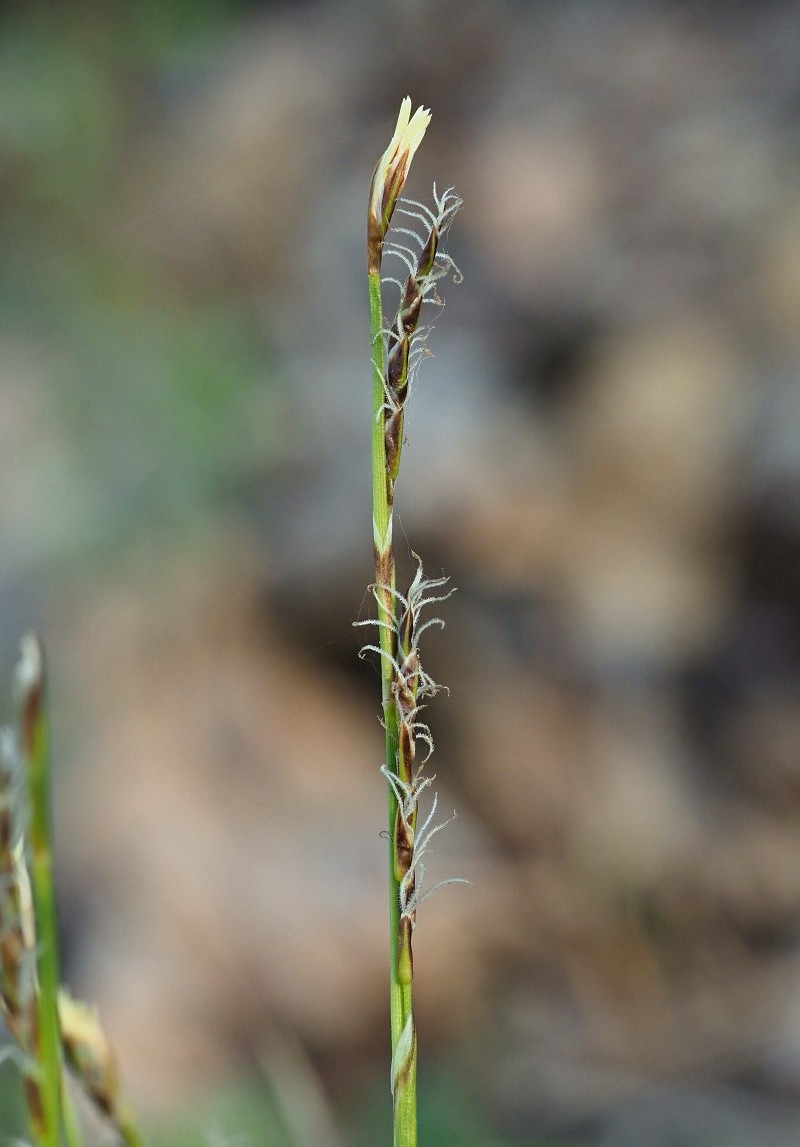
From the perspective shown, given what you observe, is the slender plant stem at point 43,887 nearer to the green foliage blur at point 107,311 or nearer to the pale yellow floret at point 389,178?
the pale yellow floret at point 389,178

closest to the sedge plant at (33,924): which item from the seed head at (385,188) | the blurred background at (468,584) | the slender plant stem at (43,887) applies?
the slender plant stem at (43,887)

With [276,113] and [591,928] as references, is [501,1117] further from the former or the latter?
[276,113]

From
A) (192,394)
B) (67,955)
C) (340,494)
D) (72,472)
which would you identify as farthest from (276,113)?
(67,955)

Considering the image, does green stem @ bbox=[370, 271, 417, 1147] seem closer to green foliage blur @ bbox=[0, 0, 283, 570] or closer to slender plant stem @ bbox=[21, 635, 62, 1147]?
slender plant stem @ bbox=[21, 635, 62, 1147]

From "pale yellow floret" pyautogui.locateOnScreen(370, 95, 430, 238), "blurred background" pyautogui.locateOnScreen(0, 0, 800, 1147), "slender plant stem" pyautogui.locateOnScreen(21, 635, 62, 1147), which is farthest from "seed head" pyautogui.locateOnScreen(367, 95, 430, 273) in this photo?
"blurred background" pyautogui.locateOnScreen(0, 0, 800, 1147)

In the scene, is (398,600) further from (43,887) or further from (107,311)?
(107,311)

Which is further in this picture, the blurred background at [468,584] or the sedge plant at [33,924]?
the blurred background at [468,584]
